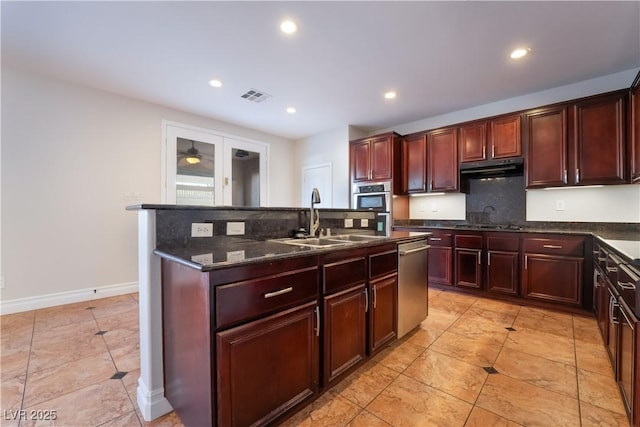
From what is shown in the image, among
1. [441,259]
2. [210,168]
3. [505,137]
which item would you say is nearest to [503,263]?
[441,259]

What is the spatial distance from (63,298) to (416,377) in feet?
13.1

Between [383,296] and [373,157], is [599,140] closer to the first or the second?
[373,157]

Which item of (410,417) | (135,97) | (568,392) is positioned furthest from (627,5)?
(135,97)

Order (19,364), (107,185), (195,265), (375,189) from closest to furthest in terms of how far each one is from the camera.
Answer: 1. (195,265)
2. (19,364)
3. (107,185)
4. (375,189)

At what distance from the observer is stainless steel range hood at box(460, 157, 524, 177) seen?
3.41m

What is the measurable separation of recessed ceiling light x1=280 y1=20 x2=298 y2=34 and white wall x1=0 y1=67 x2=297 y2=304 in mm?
2653

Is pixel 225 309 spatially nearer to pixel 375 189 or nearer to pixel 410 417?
pixel 410 417

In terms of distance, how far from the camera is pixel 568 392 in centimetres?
161

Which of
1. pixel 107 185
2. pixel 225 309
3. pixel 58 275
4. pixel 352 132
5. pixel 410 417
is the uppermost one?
pixel 352 132


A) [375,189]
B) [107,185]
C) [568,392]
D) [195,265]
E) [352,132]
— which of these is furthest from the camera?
[352,132]

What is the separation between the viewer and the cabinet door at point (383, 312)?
1.89 m

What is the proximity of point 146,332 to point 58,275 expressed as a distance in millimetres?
2779

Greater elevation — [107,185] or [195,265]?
[107,185]

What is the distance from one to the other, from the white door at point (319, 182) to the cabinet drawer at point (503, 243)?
271 cm
